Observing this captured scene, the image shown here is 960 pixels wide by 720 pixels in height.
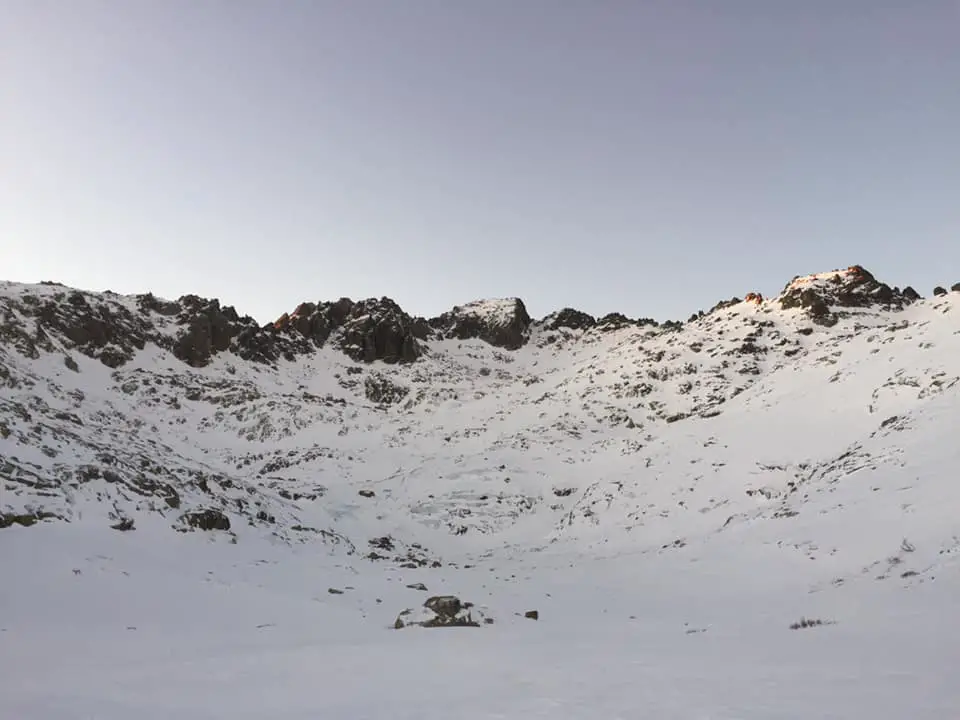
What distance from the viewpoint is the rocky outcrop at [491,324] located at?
109m

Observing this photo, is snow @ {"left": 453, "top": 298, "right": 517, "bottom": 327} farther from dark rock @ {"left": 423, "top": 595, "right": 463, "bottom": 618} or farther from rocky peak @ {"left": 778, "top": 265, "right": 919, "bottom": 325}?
dark rock @ {"left": 423, "top": 595, "right": 463, "bottom": 618}

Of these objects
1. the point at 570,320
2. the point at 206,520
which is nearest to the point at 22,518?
the point at 206,520

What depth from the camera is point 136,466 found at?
1984cm

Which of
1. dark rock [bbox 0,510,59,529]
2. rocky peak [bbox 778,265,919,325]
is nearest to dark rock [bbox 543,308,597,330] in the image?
rocky peak [bbox 778,265,919,325]

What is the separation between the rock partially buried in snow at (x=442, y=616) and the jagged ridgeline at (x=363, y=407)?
341 inches

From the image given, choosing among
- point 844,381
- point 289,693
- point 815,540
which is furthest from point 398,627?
point 844,381

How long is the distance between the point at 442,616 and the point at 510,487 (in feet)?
81.8

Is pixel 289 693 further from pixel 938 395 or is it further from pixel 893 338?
pixel 893 338

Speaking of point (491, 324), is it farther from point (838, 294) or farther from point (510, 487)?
point (510, 487)

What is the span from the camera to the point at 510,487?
3722 cm

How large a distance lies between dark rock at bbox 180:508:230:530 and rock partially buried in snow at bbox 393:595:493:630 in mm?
8693

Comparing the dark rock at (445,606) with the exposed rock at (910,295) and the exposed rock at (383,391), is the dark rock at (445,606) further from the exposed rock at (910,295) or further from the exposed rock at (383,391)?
the exposed rock at (910,295)

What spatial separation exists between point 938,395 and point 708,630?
70.4ft

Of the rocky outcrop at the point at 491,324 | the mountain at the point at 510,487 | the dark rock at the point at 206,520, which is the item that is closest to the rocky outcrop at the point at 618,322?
the rocky outcrop at the point at 491,324
